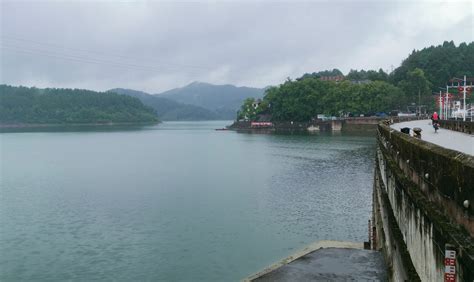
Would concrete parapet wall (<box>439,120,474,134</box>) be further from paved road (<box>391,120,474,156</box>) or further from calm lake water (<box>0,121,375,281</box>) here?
calm lake water (<box>0,121,375,281</box>)

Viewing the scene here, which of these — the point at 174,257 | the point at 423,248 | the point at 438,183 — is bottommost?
the point at 174,257

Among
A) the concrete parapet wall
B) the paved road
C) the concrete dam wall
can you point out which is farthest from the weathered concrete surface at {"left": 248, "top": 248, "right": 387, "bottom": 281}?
the concrete parapet wall

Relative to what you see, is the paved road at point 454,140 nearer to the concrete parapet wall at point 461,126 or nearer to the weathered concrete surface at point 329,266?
the concrete parapet wall at point 461,126

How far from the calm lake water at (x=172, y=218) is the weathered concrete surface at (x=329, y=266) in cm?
406

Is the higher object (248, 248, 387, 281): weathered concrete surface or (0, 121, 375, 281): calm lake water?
(248, 248, 387, 281): weathered concrete surface

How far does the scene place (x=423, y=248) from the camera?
9945 millimetres

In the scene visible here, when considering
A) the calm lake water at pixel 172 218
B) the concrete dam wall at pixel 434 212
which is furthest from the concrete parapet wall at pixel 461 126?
the concrete dam wall at pixel 434 212

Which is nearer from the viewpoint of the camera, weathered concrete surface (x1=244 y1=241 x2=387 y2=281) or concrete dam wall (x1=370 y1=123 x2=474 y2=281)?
concrete dam wall (x1=370 y1=123 x2=474 y2=281)

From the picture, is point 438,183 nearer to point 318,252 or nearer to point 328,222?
point 318,252

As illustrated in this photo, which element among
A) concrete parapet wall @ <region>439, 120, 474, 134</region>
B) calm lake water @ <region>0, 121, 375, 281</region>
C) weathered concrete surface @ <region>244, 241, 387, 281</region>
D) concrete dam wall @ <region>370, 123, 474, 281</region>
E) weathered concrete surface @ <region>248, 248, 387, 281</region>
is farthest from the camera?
concrete parapet wall @ <region>439, 120, 474, 134</region>

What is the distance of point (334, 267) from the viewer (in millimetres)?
23281

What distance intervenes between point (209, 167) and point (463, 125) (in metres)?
47.6

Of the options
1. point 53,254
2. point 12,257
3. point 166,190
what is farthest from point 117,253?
point 166,190

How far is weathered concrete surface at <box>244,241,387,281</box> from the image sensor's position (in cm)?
2173
